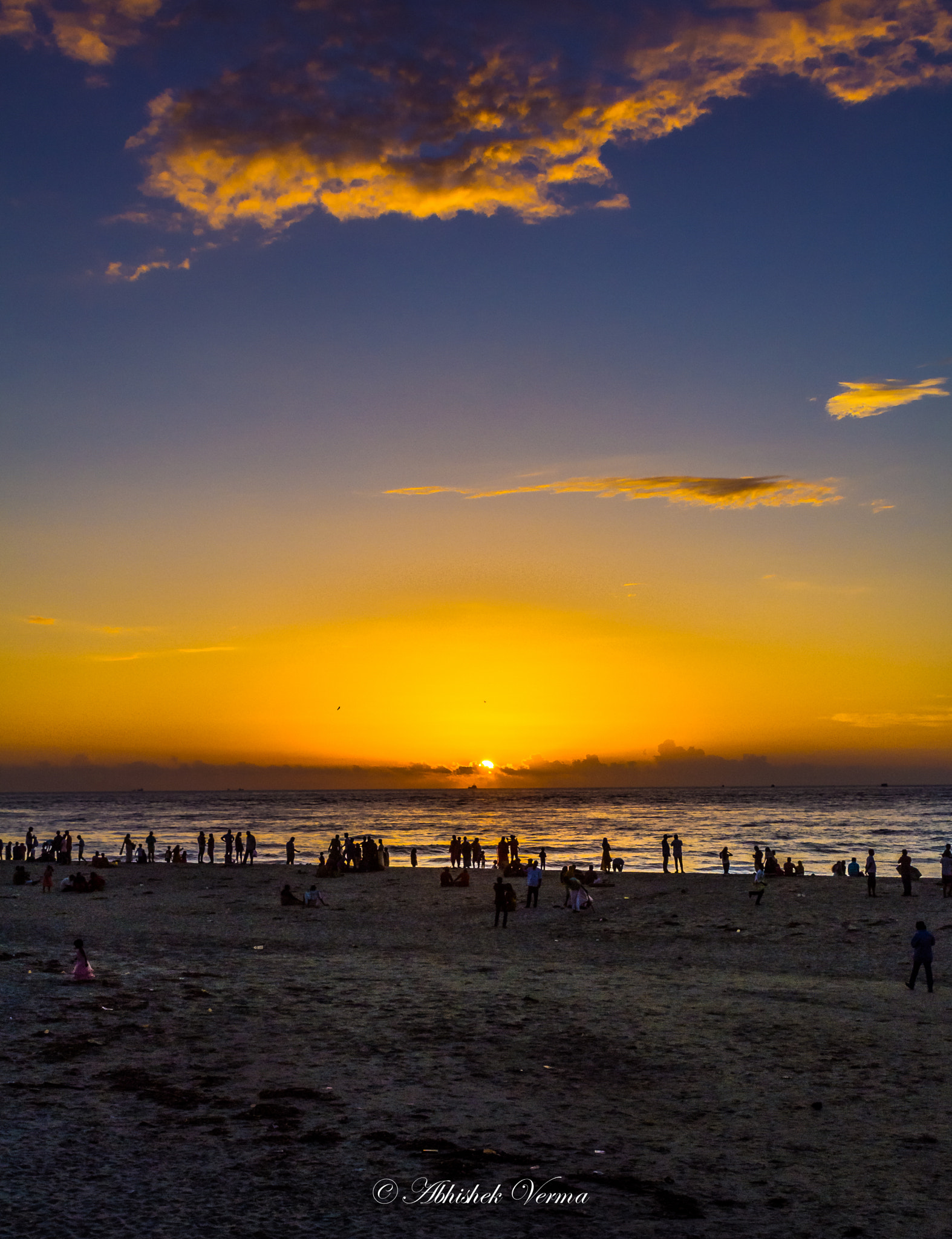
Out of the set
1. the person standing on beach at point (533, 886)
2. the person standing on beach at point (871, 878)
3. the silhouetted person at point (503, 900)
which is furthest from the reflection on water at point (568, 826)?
the silhouetted person at point (503, 900)

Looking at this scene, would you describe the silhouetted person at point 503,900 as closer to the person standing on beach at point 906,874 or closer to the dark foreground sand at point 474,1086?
the dark foreground sand at point 474,1086

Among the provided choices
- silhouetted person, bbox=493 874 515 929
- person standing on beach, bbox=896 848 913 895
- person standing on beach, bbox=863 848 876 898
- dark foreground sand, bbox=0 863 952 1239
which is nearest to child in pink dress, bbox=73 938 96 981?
dark foreground sand, bbox=0 863 952 1239

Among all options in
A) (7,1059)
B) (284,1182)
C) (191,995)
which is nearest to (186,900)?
(191,995)

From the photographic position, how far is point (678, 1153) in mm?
10234

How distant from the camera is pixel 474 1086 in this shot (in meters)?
12.5

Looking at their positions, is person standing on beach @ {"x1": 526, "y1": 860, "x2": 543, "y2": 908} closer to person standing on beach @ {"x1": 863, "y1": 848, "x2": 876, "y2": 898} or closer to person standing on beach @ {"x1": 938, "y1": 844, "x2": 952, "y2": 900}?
person standing on beach @ {"x1": 863, "y1": 848, "x2": 876, "y2": 898}

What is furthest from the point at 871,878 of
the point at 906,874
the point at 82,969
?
the point at 82,969

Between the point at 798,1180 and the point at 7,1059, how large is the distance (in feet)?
34.2

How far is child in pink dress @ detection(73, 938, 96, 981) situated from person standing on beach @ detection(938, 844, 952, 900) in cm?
2671

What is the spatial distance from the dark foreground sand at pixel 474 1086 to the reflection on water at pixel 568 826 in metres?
33.4

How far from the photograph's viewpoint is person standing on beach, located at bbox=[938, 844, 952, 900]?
101 ft

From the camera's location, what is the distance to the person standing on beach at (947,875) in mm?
30781

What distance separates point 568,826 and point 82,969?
101 metres

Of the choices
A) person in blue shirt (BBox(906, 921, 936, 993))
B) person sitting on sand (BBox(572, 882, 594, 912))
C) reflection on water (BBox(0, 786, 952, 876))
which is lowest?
reflection on water (BBox(0, 786, 952, 876))
